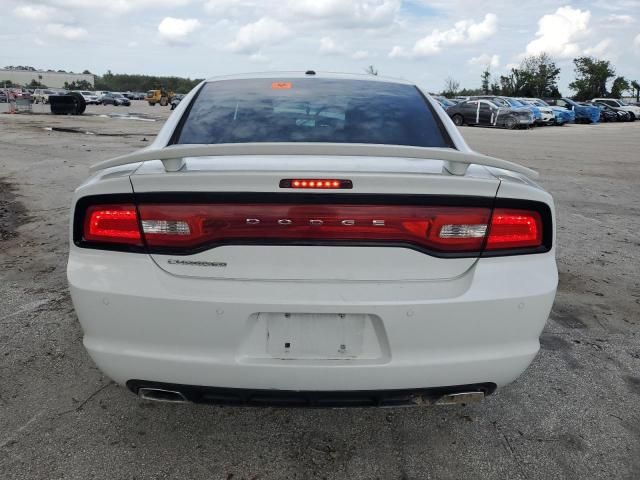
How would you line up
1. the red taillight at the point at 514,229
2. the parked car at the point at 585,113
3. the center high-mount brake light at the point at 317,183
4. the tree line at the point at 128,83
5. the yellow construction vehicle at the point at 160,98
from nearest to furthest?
the center high-mount brake light at the point at 317,183 → the red taillight at the point at 514,229 → the parked car at the point at 585,113 → the yellow construction vehicle at the point at 160,98 → the tree line at the point at 128,83

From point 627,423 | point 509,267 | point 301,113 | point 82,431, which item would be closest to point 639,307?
point 627,423

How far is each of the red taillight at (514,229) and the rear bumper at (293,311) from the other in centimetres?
6

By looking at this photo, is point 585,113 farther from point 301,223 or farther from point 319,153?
point 301,223

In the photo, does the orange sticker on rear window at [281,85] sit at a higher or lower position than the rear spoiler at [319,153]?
higher

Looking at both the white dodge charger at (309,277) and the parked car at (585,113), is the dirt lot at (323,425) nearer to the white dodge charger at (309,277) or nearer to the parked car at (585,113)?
the white dodge charger at (309,277)

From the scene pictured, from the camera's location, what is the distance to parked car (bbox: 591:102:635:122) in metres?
41.1

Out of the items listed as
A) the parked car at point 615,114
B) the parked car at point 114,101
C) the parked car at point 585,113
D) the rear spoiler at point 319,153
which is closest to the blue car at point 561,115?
the parked car at point 585,113

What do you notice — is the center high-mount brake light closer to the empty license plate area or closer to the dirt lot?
the empty license plate area

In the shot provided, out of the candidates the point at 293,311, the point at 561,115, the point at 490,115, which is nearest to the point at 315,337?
the point at 293,311

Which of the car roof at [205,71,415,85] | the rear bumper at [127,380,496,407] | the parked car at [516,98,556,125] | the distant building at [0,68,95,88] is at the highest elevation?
the distant building at [0,68,95,88]

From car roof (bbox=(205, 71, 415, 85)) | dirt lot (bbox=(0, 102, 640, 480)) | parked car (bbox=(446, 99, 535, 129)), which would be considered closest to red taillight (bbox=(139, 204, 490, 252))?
dirt lot (bbox=(0, 102, 640, 480))

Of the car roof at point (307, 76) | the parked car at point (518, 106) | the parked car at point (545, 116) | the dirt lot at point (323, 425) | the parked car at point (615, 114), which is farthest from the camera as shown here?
the parked car at point (615, 114)

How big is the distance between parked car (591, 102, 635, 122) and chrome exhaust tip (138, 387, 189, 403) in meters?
45.4

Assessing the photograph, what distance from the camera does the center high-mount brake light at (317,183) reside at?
6.31ft
